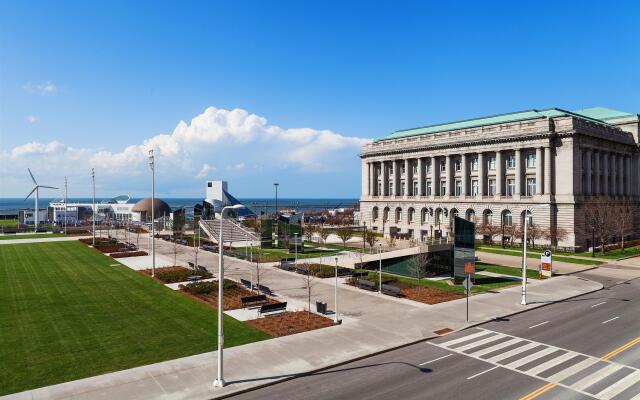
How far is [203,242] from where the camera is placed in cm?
7900

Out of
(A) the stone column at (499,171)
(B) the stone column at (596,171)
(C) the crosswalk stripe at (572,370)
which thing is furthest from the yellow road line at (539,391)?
(B) the stone column at (596,171)

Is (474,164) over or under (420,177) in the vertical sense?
over

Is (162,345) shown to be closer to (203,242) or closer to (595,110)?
(203,242)

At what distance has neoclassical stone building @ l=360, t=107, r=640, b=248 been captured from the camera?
73500 mm

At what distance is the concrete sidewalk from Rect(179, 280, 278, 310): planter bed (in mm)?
9262

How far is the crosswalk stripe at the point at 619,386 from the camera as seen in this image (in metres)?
17.8

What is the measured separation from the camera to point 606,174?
82625mm

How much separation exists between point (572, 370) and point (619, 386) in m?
2.04

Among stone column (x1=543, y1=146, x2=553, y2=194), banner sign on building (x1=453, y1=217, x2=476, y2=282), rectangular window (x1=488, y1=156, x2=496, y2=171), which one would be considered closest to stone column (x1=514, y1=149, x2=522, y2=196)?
stone column (x1=543, y1=146, x2=553, y2=194)

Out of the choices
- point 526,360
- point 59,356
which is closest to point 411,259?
point 526,360

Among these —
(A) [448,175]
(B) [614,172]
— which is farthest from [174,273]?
(B) [614,172]

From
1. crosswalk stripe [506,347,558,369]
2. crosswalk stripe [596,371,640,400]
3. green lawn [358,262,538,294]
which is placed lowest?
green lawn [358,262,538,294]

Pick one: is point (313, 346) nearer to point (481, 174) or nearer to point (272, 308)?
point (272, 308)

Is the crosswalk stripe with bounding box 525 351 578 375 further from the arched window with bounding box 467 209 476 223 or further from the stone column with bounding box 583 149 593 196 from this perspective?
the stone column with bounding box 583 149 593 196
